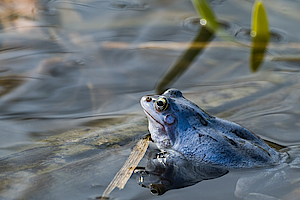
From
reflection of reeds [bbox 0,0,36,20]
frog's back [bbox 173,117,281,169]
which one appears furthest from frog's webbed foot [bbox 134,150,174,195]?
reflection of reeds [bbox 0,0,36,20]

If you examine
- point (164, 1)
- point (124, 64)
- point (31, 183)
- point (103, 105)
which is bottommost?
point (31, 183)

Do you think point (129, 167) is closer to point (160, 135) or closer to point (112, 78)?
point (160, 135)

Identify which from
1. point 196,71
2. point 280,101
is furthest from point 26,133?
point 280,101

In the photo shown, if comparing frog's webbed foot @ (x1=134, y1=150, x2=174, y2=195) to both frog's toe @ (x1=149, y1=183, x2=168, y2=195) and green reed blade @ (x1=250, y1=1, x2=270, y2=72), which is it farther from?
green reed blade @ (x1=250, y1=1, x2=270, y2=72)

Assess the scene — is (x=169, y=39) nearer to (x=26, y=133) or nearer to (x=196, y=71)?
(x=196, y=71)

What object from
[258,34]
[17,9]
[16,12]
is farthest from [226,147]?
[17,9]

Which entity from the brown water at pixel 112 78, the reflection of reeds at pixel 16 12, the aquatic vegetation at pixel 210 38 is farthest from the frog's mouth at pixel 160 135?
the reflection of reeds at pixel 16 12
